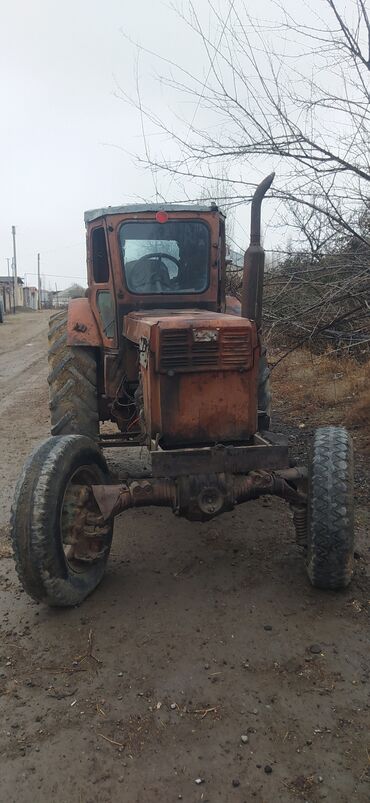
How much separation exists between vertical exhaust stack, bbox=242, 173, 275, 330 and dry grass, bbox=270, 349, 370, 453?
273 cm

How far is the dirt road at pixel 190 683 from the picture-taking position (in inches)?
92.8

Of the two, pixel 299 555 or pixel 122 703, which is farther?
pixel 299 555

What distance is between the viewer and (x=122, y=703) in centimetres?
278

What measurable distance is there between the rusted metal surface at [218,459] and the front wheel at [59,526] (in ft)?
1.67

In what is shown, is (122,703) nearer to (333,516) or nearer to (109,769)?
(109,769)

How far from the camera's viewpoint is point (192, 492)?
3.62 meters

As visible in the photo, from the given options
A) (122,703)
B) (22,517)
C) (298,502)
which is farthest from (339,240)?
(122,703)

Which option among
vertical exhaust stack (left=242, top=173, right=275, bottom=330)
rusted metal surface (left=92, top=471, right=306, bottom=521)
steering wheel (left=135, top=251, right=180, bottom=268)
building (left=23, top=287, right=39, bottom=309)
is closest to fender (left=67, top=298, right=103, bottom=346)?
steering wheel (left=135, top=251, right=180, bottom=268)

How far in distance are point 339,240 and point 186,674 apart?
155 inches

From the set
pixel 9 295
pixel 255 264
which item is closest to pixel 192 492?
pixel 255 264

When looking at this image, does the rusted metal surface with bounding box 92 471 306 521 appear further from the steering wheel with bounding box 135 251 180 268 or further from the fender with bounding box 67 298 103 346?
the steering wheel with bounding box 135 251 180 268

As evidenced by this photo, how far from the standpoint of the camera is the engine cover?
12.4 feet

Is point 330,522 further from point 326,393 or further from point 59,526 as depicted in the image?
point 326,393

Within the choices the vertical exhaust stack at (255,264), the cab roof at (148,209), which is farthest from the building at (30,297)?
the vertical exhaust stack at (255,264)
